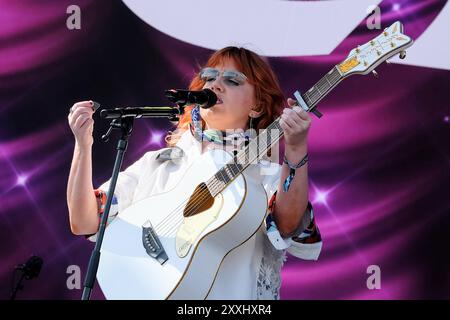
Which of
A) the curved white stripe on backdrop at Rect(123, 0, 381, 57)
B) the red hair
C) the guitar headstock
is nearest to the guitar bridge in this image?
the red hair

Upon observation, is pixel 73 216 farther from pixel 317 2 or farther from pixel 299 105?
pixel 317 2

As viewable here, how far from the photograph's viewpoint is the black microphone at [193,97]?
2203mm

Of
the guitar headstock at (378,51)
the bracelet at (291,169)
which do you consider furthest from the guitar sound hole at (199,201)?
the guitar headstock at (378,51)

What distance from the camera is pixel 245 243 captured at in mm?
2451

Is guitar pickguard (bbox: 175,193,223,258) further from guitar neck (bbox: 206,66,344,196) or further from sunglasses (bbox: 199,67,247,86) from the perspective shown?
sunglasses (bbox: 199,67,247,86)

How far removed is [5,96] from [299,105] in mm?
1966

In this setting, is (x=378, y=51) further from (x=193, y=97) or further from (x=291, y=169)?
(x=193, y=97)

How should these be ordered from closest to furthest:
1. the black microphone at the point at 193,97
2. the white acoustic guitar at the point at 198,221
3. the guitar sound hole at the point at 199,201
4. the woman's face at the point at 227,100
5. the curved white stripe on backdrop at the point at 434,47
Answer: the black microphone at the point at 193,97 → the white acoustic guitar at the point at 198,221 → the guitar sound hole at the point at 199,201 → the woman's face at the point at 227,100 → the curved white stripe on backdrop at the point at 434,47

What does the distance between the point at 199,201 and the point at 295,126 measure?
1.36 feet

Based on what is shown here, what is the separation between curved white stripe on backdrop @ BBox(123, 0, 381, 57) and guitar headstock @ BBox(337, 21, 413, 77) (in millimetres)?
1156

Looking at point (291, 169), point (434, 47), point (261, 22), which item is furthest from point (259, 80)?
point (434, 47)

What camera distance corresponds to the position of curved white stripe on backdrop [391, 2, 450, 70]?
3.43 metres

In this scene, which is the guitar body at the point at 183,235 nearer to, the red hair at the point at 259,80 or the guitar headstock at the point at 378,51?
the red hair at the point at 259,80

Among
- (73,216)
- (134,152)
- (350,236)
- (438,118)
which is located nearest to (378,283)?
(350,236)
